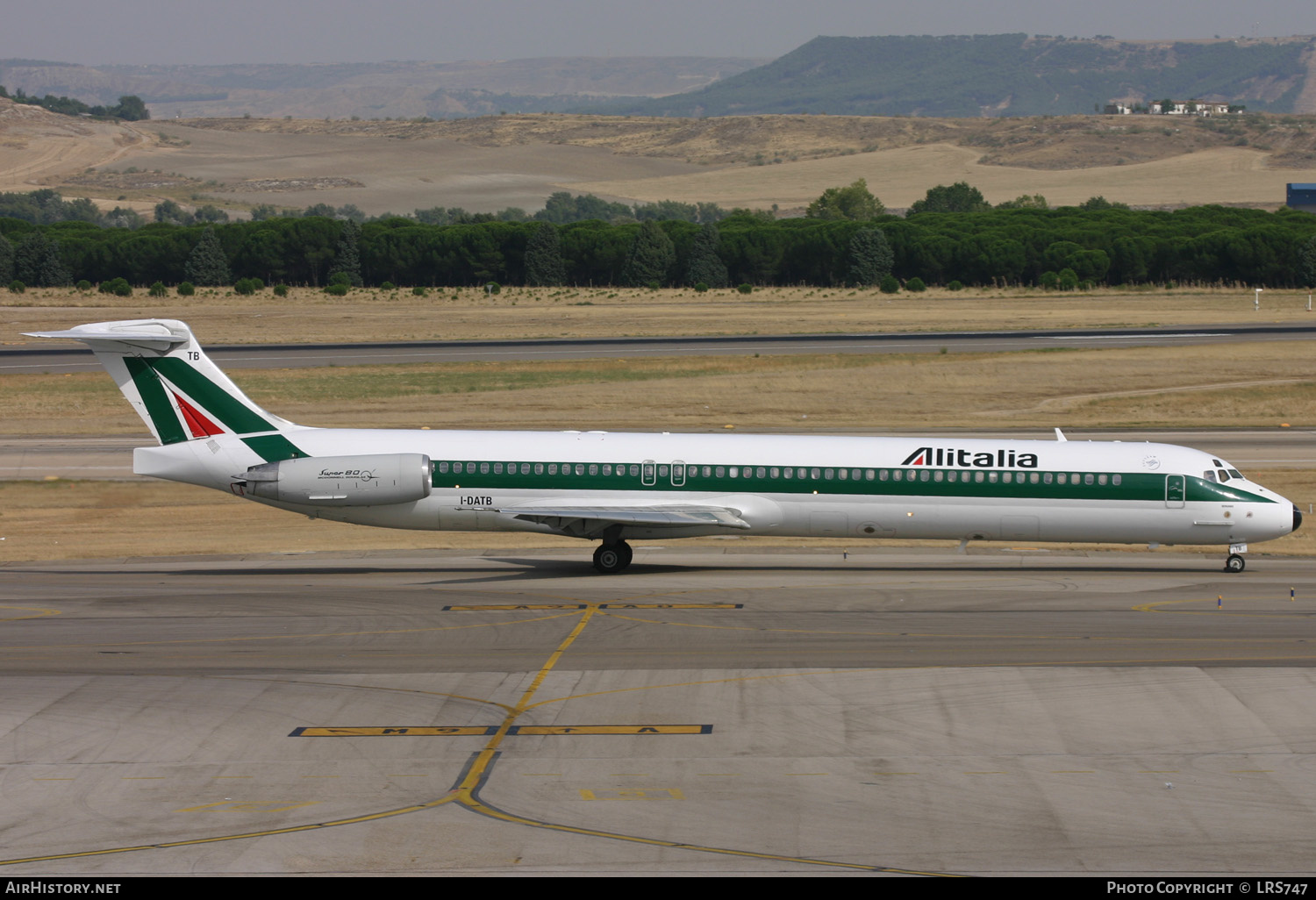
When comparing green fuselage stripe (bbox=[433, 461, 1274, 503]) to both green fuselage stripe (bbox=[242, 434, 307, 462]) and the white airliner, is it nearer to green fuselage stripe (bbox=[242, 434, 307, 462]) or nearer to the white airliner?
the white airliner

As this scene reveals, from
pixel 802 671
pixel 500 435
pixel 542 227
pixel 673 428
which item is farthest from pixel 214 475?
pixel 542 227

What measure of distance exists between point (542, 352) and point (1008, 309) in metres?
34.7

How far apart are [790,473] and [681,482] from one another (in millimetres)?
2665

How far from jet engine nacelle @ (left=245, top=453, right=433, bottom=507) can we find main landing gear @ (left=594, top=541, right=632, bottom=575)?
4.59 metres

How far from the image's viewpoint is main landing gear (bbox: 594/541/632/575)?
32750mm

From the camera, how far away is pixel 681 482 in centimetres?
3228

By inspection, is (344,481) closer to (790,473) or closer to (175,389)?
(175,389)

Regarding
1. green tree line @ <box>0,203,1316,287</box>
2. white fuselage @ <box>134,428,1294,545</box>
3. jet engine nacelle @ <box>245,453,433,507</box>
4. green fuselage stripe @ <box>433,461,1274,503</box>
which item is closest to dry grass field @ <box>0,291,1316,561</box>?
jet engine nacelle @ <box>245,453,433,507</box>

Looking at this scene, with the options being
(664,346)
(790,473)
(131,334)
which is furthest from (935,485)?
A: (664,346)

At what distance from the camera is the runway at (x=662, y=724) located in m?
15.9

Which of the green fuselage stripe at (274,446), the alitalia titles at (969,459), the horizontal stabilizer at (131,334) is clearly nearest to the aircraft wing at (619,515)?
the alitalia titles at (969,459)

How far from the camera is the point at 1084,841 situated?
15.9 m

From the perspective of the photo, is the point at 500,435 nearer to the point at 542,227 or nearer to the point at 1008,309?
the point at 1008,309

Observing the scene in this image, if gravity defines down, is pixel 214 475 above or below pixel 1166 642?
above
